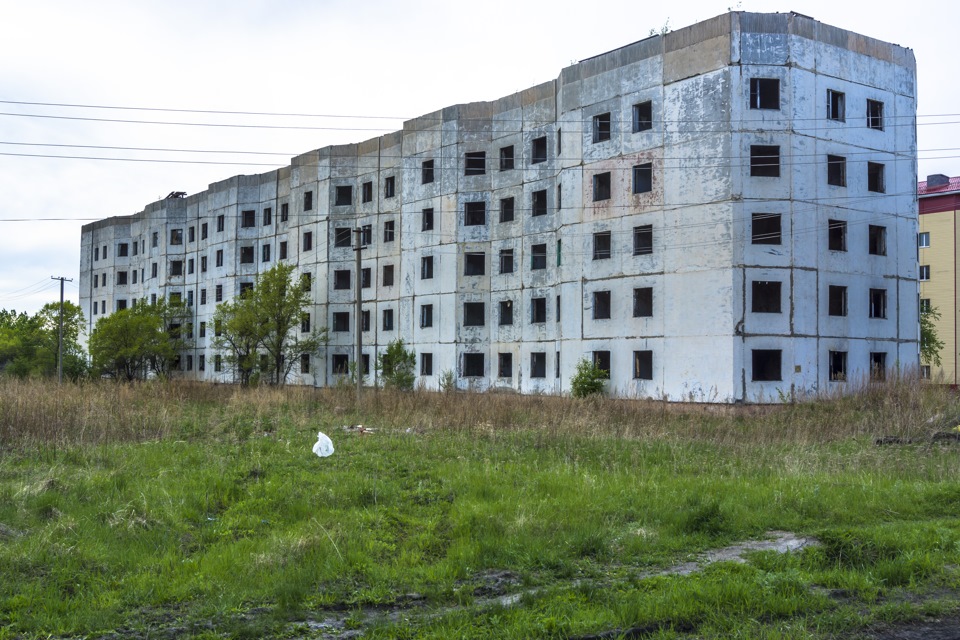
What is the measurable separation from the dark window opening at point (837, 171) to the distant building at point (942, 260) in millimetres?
29241

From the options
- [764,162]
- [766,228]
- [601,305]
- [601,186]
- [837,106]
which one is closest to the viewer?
[766,228]

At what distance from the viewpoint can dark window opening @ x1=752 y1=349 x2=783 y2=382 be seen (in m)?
32.1

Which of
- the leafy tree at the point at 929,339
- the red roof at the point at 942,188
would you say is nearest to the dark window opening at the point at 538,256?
the leafy tree at the point at 929,339

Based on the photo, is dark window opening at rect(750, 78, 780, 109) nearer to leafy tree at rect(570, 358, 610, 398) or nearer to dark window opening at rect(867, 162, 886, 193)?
dark window opening at rect(867, 162, 886, 193)

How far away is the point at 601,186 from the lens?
37.5 m

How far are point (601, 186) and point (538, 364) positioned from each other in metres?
9.53

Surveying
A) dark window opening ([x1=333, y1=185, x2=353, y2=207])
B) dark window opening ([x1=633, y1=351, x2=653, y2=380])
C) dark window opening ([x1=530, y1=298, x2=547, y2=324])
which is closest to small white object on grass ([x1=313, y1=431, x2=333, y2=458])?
dark window opening ([x1=633, y1=351, x2=653, y2=380])

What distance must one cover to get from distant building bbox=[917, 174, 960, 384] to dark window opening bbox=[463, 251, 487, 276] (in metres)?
34.3

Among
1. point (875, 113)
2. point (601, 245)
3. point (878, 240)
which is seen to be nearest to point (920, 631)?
point (601, 245)

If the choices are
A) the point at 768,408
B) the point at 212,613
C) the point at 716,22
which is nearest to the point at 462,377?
the point at 768,408

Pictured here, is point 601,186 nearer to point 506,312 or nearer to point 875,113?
point 506,312

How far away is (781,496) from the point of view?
10.8 m

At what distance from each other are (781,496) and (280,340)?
44.4m

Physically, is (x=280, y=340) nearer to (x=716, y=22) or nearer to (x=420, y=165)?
(x=420, y=165)
